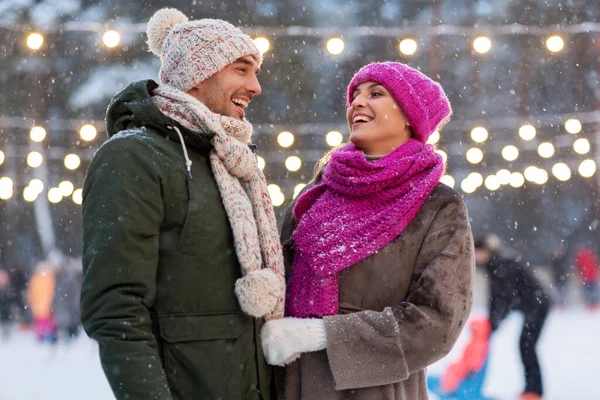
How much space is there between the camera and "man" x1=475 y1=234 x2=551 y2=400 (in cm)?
700

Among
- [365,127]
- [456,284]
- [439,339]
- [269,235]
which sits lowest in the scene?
[439,339]

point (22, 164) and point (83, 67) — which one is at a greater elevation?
point (83, 67)

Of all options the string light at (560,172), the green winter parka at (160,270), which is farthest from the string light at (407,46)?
the green winter parka at (160,270)

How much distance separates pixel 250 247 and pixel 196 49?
656 millimetres

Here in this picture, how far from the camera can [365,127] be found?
2.60 metres

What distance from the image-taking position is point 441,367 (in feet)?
28.0

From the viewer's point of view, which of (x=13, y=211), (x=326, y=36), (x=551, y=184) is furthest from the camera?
(x=551, y=184)

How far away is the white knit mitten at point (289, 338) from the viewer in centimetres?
228

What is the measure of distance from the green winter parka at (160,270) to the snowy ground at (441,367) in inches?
215

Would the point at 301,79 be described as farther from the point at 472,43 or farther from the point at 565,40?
the point at 565,40

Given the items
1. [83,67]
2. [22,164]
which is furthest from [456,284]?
[22,164]

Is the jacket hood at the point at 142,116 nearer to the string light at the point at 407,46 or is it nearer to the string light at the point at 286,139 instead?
the string light at the point at 407,46

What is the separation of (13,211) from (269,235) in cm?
1210

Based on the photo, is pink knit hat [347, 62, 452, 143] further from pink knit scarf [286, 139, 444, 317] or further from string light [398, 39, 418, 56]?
string light [398, 39, 418, 56]
